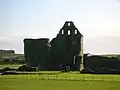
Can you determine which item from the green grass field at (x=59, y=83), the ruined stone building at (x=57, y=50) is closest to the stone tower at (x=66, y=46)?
the ruined stone building at (x=57, y=50)

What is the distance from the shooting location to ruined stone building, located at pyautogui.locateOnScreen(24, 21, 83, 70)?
235ft

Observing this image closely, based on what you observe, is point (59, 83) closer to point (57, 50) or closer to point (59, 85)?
point (59, 85)

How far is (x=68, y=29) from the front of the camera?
238 ft

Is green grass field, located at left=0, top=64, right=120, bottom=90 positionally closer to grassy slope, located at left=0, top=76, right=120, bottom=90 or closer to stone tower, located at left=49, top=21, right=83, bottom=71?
grassy slope, located at left=0, top=76, right=120, bottom=90

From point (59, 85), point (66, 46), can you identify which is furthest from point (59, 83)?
point (66, 46)

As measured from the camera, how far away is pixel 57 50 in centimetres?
7275

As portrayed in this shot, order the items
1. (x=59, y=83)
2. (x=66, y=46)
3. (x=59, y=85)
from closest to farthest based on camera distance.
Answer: (x=59, y=85) → (x=59, y=83) → (x=66, y=46)

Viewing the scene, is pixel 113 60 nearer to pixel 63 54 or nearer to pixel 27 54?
pixel 63 54

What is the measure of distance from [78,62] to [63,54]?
450 centimetres

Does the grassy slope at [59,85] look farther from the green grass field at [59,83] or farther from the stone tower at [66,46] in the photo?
the stone tower at [66,46]

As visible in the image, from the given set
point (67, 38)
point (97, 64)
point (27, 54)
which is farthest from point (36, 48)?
point (97, 64)

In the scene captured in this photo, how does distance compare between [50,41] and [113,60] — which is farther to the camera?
[50,41]

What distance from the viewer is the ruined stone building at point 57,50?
7162 centimetres

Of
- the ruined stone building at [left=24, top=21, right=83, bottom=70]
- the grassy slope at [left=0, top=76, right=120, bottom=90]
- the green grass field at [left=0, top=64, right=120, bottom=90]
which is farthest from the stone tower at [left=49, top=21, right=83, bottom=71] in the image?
the grassy slope at [left=0, top=76, right=120, bottom=90]
